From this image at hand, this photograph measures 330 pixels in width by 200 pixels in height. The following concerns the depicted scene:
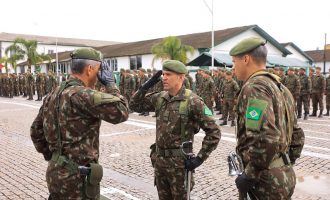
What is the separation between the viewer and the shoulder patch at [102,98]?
106 inches

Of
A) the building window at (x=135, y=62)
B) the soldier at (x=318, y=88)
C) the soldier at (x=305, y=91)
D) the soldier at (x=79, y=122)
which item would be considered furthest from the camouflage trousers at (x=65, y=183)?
the building window at (x=135, y=62)

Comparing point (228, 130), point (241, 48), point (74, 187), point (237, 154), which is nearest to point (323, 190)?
point (237, 154)

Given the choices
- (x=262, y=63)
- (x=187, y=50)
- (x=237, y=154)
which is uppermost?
(x=187, y=50)

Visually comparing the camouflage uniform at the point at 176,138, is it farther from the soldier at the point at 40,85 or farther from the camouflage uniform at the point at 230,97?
the soldier at the point at 40,85

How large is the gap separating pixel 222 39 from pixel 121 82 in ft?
46.8

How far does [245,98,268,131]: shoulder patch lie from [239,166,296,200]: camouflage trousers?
37cm

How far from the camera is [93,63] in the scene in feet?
9.47

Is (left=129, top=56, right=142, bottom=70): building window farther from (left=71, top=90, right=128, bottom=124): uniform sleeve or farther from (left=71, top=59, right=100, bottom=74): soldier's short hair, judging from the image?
(left=71, top=90, right=128, bottom=124): uniform sleeve

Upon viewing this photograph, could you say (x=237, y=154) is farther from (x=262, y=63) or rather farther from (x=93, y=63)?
(x=93, y=63)

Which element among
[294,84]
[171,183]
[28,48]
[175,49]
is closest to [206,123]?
[171,183]

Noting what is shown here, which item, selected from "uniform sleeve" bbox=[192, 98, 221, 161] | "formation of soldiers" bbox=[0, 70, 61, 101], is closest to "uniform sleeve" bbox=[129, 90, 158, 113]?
"uniform sleeve" bbox=[192, 98, 221, 161]

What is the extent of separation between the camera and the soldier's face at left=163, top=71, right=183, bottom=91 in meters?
3.59

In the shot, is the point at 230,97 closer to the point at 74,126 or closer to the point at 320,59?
the point at 74,126

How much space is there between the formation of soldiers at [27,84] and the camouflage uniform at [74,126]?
2169 centimetres
